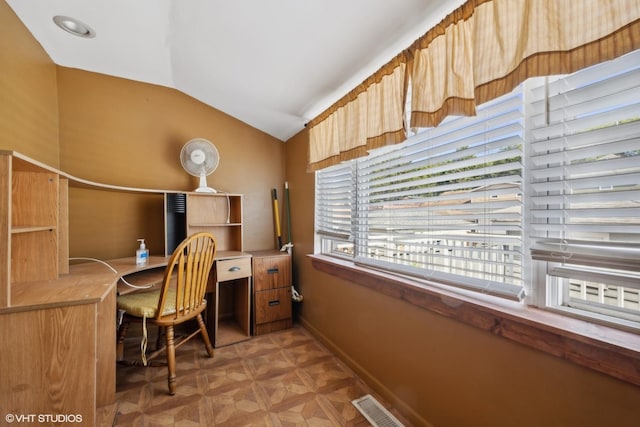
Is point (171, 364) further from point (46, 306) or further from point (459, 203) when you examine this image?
point (459, 203)

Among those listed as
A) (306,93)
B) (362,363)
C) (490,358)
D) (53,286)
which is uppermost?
(306,93)

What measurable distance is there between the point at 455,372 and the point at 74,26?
3.02 m

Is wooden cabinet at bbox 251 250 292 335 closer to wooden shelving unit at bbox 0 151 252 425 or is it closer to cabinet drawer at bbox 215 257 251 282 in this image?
cabinet drawer at bbox 215 257 251 282

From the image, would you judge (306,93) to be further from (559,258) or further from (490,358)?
(490,358)

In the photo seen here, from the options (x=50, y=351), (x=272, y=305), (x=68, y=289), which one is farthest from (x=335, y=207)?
(x=50, y=351)

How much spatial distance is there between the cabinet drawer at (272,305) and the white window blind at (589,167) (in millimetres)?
2068

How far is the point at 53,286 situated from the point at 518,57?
2.22 meters

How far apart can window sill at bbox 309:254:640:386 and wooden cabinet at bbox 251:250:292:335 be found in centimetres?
139

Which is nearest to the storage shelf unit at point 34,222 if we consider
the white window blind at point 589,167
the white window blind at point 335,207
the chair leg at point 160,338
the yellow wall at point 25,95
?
the yellow wall at point 25,95

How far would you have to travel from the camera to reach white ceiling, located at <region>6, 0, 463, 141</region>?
131cm

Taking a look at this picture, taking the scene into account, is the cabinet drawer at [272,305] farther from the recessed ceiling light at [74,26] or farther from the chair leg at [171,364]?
the recessed ceiling light at [74,26]

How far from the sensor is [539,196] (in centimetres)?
97

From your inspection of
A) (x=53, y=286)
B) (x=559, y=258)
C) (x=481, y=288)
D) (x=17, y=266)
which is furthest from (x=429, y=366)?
(x=17, y=266)

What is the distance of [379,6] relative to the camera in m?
1.20
